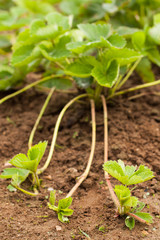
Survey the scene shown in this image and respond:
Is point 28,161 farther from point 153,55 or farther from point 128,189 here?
point 153,55

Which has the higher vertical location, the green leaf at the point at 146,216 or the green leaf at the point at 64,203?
the green leaf at the point at 64,203

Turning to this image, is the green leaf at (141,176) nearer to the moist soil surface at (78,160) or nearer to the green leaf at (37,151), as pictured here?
the moist soil surface at (78,160)

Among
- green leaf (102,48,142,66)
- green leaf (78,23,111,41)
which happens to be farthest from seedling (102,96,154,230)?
green leaf (78,23,111,41)

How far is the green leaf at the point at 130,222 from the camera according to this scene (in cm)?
99

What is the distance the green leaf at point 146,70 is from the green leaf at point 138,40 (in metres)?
0.20

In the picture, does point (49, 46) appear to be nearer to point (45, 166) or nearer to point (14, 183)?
point (45, 166)

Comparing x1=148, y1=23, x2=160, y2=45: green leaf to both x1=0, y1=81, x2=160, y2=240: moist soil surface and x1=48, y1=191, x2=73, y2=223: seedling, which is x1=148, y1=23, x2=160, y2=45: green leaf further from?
x1=48, y1=191, x2=73, y2=223: seedling

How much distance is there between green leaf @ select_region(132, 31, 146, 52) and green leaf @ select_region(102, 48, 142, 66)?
0.22 metres

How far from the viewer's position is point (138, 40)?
5.02 ft

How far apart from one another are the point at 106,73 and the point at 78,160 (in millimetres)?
414

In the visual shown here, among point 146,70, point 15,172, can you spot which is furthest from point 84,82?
point 15,172

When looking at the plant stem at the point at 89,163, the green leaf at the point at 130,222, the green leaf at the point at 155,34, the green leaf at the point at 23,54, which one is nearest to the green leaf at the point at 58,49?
the green leaf at the point at 23,54

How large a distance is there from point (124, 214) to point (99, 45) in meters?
0.69

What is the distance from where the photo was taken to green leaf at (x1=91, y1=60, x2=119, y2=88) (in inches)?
50.9
